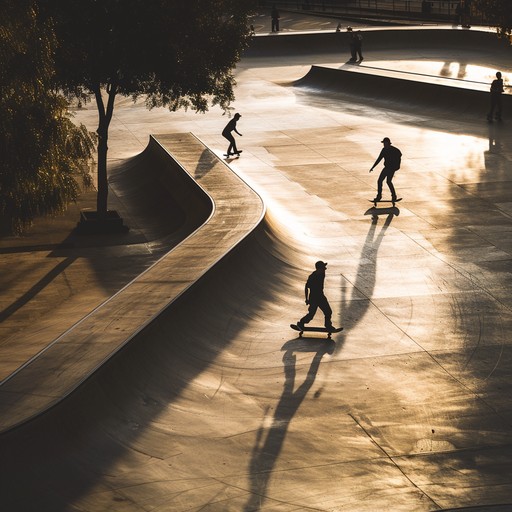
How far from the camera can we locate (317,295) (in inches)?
539

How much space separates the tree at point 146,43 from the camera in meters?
20.5

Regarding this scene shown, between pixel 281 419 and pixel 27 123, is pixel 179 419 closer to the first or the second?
pixel 281 419

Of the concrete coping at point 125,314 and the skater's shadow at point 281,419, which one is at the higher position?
the concrete coping at point 125,314

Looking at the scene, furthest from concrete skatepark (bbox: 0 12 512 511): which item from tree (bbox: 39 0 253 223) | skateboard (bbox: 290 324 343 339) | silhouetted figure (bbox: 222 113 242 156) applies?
tree (bbox: 39 0 253 223)

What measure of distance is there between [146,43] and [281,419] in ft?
38.6

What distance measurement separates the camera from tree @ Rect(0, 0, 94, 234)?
49.4 ft

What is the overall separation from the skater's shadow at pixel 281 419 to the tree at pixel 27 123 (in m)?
4.89

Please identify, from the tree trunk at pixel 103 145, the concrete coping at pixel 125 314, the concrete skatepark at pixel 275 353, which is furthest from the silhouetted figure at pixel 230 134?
the concrete coping at pixel 125 314

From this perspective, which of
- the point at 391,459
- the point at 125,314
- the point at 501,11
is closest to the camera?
the point at 391,459

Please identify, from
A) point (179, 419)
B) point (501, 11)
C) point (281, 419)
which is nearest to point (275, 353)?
point (281, 419)

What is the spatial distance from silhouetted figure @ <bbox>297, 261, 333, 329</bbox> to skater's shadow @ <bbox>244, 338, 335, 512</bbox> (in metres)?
0.33

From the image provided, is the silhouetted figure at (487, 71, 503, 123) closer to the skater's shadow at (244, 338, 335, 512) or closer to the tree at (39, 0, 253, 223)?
the tree at (39, 0, 253, 223)

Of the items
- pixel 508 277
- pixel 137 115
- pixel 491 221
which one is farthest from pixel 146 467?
pixel 137 115

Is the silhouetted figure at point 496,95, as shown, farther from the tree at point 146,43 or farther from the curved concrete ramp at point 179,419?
the curved concrete ramp at point 179,419
